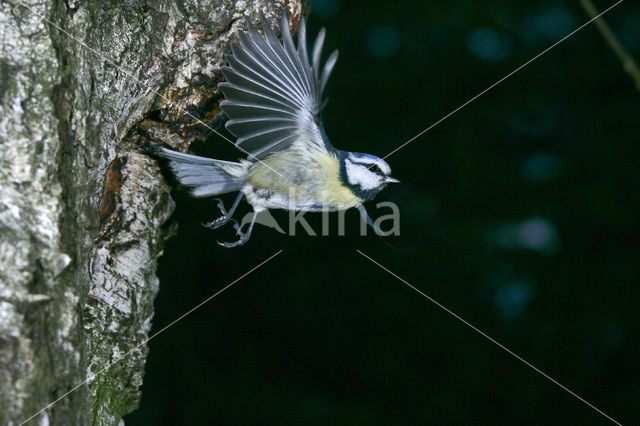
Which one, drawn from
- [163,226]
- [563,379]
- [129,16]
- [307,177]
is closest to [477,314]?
[563,379]

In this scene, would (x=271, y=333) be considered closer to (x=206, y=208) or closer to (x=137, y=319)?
(x=206, y=208)

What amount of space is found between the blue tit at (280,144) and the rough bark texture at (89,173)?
0.09 metres

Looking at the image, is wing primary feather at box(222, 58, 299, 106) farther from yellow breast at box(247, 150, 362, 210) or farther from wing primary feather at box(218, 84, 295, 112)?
yellow breast at box(247, 150, 362, 210)

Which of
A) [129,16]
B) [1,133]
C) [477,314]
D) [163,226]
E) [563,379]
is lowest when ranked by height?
[563,379]

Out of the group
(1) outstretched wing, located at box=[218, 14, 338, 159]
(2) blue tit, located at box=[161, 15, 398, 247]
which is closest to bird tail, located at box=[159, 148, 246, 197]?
(2) blue tit, located at box=[161, 15, 398, 247]

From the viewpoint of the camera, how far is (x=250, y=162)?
5.68 ft

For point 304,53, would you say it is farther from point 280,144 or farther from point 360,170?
point 360,170

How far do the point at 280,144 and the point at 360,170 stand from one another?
23cm

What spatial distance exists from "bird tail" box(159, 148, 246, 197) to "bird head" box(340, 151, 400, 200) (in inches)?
11.0

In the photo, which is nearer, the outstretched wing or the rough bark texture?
the rough bark texture

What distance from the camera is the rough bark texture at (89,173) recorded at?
0.96 meters

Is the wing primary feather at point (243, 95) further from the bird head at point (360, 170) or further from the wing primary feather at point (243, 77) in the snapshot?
the bird head at point (360, 170)

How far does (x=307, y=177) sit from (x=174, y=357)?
1.16m

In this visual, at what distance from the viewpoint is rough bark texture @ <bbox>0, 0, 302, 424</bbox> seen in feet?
3.13
